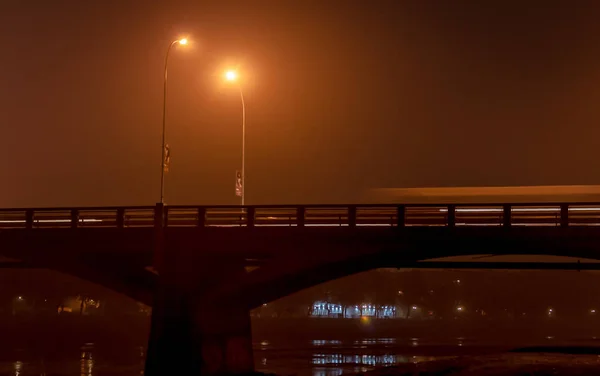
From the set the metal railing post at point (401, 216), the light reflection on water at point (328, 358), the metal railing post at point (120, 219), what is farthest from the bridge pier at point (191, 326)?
the light reflection on water at point (328, 358)

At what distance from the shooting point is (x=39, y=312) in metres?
154

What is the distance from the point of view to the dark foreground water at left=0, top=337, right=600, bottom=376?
53.2 meters

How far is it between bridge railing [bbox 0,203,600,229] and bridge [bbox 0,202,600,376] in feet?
0.16

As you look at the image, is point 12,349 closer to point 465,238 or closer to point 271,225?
point 271,225

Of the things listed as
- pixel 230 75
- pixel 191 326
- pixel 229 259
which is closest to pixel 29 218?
pixel 229 259

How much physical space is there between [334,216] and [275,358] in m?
27.6

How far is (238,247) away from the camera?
130 ft

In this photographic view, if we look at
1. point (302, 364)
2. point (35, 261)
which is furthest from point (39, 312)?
point (35, 261)

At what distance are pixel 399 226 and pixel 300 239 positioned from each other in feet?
14.4

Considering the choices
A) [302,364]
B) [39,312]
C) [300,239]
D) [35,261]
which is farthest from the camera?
[39,312]

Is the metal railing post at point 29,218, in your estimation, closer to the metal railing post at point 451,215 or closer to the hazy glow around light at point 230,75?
the hazy glow around light at point 230,75

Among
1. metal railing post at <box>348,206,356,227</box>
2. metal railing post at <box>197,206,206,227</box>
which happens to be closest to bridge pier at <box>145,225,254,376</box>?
metal railing post at <box>197,206,206,227</box>

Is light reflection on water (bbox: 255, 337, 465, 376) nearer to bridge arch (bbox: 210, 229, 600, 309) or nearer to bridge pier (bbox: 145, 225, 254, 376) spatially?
bridge pier (bbox: 145, 225, 254, 376)

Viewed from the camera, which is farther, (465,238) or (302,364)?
(302,364)
